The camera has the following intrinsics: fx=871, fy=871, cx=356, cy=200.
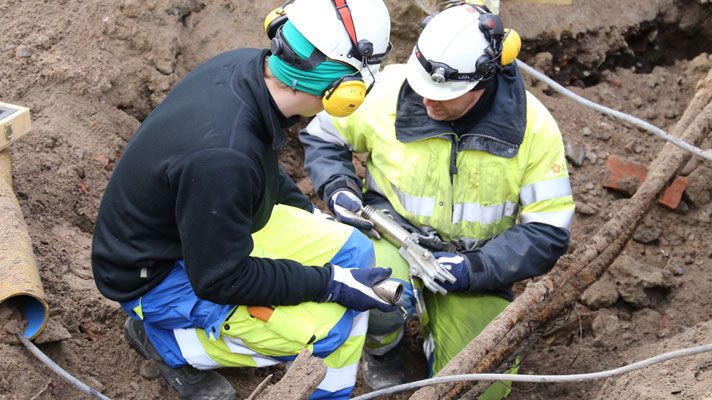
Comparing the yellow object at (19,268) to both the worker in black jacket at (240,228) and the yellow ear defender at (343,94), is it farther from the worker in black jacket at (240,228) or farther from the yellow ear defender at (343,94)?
the yellow ear defender at (343,94)

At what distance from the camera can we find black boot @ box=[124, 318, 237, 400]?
3730 mm

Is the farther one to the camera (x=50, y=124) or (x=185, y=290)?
(x=50, y=124)

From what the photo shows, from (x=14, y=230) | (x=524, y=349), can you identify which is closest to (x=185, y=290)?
(x=14, y=230)

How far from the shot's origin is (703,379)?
3.46 m

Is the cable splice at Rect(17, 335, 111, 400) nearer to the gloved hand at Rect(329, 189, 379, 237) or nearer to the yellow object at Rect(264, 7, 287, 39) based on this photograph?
the gloved hand at Rect(329, 189, 379, 237)

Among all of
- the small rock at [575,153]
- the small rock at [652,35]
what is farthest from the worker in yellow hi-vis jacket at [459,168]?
the small rock at [652,35]

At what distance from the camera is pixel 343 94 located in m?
3.05

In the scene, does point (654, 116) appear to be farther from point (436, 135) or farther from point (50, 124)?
point (50, 124)

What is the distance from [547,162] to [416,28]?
1904mm

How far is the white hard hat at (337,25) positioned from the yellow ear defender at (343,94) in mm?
66

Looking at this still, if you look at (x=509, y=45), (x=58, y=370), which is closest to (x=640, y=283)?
(x=509, y=45)

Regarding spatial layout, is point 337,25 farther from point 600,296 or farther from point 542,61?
point 542,61

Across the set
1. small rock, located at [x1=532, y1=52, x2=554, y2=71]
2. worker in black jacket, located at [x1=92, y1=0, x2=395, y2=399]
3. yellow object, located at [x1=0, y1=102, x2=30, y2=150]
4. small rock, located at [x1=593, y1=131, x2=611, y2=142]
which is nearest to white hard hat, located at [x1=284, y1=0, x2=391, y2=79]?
worker in black jacket, located at [x1=92, y1=0, x2=395, y2=399]

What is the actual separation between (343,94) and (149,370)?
64.6 inches
